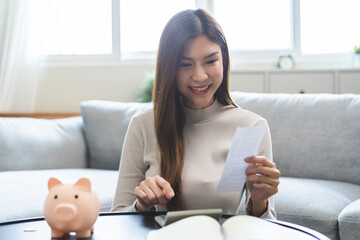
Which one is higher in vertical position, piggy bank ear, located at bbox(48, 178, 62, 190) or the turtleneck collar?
the turtleneck collar

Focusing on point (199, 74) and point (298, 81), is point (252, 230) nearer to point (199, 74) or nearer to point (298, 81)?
point (199, 74)

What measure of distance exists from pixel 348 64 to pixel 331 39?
0.82ft

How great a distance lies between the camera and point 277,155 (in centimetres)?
239

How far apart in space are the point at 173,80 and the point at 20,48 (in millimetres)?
3058

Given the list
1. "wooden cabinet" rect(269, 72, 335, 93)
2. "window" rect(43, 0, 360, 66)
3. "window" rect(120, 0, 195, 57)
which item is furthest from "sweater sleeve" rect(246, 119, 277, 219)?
"window" rect(120, 0, 195, 57)

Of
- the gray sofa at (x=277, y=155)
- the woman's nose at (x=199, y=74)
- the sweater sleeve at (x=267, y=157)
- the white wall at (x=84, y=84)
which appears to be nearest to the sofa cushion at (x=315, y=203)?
the gray sofa at (x=277, y=155)

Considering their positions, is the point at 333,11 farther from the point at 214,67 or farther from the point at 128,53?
the point at 214,67

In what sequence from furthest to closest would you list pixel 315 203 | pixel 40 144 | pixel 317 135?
1. pixel 40 144
2. pixel 317 135
3. pixel 315 203

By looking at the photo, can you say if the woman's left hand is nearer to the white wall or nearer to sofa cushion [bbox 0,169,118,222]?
sofa cushion [bbox 0,169,118,222]

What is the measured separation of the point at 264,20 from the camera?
416 cm

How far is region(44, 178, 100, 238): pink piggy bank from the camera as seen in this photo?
882mm

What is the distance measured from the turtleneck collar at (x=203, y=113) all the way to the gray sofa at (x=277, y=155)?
26.4 inches

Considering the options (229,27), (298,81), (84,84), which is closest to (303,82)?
(298,81)

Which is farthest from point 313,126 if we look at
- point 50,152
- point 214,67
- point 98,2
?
point 98,2
